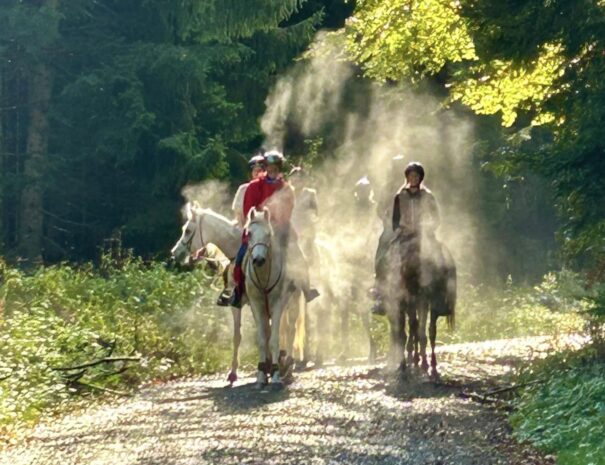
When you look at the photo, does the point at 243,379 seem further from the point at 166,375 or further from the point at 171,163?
the point at 171,163

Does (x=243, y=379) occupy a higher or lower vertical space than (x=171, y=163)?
lower

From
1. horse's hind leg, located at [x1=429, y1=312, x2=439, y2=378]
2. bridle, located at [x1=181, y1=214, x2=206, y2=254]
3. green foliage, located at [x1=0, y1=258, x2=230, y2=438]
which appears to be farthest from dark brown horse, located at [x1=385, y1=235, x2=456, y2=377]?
green foliage, located at [x1=0, y1=258, x2=230, y2=438]

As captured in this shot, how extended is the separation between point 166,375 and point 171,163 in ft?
38.2

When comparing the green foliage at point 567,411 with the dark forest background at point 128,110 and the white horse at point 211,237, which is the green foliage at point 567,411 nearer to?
the white horse at point 211,237

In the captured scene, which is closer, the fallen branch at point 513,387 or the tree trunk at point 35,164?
the fallen branch at point 513,387

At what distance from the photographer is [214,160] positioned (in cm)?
2766

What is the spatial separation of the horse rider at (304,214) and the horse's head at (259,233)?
158 inches

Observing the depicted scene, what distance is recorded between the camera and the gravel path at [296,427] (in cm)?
1029

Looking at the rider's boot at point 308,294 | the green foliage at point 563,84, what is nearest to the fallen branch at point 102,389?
the rider's boot at point 308,294

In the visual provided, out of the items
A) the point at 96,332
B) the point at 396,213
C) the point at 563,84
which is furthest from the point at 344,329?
the point at 563,84

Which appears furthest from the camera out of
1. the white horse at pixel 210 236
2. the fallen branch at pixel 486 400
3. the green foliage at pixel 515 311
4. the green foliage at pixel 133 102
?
the green foliage at pixel 133 102

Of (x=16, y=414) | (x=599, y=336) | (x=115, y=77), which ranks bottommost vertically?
(x=16, y=414)

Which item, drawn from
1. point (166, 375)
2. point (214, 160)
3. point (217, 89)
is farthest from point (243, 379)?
point (217, 89)

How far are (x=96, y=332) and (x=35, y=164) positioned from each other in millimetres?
11537
